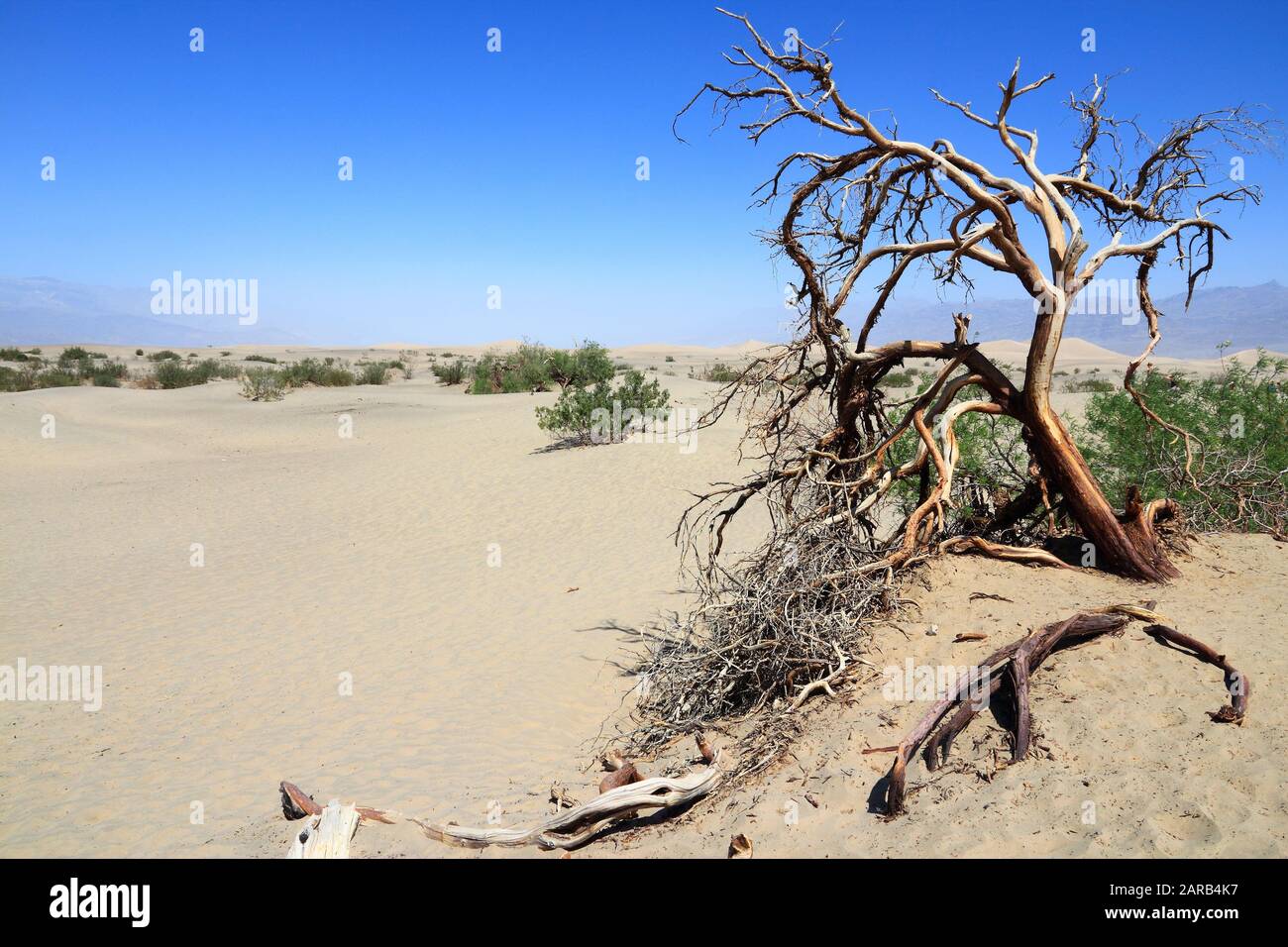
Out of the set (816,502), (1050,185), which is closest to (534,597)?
(816,502)

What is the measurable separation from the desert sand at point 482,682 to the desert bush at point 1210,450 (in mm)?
674

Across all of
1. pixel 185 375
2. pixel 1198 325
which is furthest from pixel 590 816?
pixel 1198 325

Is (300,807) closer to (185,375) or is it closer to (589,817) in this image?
(589,817)

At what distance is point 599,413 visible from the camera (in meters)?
17.6

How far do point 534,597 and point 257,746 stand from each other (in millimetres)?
3742

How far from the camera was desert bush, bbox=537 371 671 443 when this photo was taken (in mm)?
17422

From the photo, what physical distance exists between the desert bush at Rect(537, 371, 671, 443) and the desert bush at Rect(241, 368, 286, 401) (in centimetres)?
1383

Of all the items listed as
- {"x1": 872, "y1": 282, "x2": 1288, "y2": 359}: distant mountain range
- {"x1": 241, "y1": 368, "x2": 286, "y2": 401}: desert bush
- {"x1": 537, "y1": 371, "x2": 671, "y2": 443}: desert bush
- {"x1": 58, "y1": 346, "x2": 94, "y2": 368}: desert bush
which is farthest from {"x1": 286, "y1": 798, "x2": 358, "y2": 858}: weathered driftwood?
{"x1": 872, "y1": 282, "x2": 1288, "y2": 359}: distant mountain range

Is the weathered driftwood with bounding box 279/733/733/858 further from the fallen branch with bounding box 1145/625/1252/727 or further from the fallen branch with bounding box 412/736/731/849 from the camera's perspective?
the fallen branch with bounding box 1145/625/1252/727

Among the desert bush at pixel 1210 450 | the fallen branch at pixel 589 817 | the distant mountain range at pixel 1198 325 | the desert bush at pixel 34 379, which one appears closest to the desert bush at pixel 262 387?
the desert bush at pixel 34 379

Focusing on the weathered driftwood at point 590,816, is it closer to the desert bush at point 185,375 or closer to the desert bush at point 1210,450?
the desert bush at point 1210,450

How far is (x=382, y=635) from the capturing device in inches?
303

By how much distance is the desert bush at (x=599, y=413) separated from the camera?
1742 centimetres

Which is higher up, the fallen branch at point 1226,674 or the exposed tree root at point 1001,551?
the exposed tree root at point 1001,551
